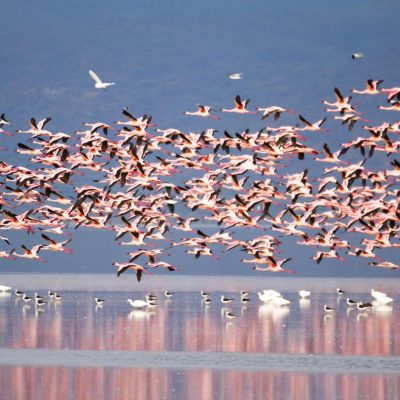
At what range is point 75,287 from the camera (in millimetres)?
42719

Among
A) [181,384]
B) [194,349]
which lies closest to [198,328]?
[194,349]

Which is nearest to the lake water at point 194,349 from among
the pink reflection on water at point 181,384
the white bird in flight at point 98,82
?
the pink reflection on water at point 181,384

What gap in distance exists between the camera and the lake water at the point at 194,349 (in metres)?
21.9

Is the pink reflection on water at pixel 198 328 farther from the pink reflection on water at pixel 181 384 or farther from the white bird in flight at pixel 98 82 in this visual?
the white bird in flight at pixel 98 82

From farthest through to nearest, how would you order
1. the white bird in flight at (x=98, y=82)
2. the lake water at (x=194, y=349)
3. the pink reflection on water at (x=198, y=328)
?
1. the white bird in flight at (x=98, y=82)
2. the pink reflection on water at (x=198, y=328)
3. the lake water at (x=194, y=349)

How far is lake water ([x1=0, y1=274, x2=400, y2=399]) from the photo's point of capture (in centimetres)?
2194

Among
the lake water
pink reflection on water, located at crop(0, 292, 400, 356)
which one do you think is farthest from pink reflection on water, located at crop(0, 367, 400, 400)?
pink reflection on water, located at crop(0, 292, 400, 356)

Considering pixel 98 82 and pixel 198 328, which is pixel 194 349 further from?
pixel 98 82

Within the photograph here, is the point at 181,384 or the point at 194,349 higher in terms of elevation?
the point at 194,349

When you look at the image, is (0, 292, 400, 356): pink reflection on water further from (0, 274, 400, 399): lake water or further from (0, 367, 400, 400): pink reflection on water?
(0, 367, 400, 400): pink reflection on water

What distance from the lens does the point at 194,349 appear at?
26.6 metres

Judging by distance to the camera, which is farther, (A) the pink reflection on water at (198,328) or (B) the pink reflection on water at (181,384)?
(A) the pink reflection on water at (198,328)

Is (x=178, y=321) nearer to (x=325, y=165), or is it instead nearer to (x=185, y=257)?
(x=185, y=257)

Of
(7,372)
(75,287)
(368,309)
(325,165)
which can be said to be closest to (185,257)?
(75,287)
